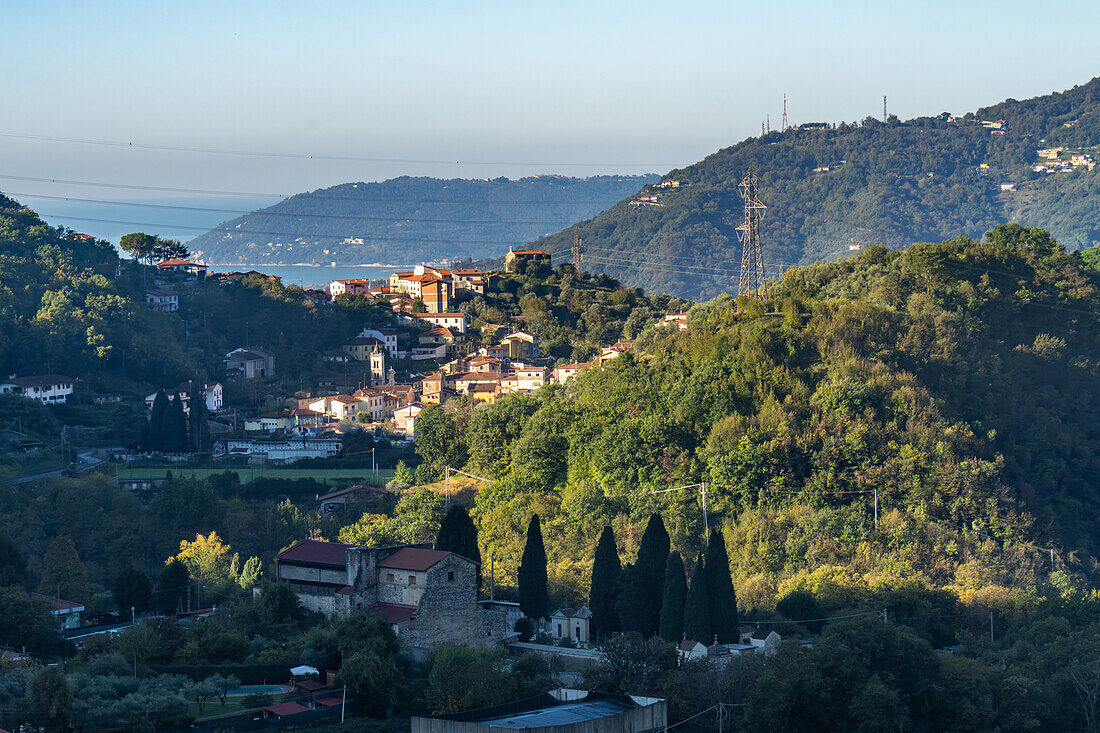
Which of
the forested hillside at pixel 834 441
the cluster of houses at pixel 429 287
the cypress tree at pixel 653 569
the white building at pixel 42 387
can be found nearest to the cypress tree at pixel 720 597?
the cypress tree at pixel 653 569

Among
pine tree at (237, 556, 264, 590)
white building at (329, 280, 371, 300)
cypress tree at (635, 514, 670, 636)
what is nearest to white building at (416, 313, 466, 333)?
white building at (329, 280, 371, 300)

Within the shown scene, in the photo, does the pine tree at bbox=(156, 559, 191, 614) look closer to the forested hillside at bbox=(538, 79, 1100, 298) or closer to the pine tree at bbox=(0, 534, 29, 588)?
the pine tree at bbox=(0, 534, 29, 588)

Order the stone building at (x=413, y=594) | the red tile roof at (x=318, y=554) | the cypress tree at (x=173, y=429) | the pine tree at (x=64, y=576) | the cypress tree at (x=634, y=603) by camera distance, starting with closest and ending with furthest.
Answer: the stone building at (x=413, y=594) → the cypress tree at (x=634, y=603) → the red tile roof at (x=318, y=554) → the pine tree at (x=64, y=576) → the cypress tree at (x=173, y=429)

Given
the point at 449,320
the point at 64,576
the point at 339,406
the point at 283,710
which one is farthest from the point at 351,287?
the point at 283,710

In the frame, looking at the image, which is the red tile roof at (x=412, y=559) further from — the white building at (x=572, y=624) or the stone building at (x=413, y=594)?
the white building at (x=572, y=624)

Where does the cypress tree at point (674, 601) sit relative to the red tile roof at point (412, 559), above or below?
below

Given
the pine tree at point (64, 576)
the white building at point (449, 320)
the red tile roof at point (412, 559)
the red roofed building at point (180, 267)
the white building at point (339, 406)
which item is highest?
the red roofed building at point (180, 267)
